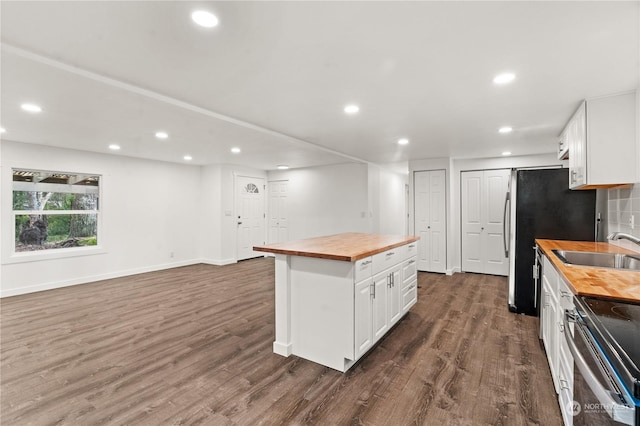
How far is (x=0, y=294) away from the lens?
4.27 meters

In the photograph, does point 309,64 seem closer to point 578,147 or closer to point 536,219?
point 578,147

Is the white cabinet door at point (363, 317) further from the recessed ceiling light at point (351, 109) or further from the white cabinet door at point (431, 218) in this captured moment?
the white cabinet door at point (431, 218)

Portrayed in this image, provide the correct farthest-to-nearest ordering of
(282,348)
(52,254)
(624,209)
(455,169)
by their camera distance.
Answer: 1. (455,169)
2. (52,254)
3. (624,209)
4. (282,348)

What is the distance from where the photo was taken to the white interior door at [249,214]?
7105mm

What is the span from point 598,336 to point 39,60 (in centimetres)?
326

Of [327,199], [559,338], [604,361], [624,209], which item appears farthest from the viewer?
[327,199]

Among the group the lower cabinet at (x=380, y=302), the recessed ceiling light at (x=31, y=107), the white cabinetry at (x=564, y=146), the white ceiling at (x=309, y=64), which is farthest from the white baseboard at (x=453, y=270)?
the recessed ceiling light at (x=31, y=107)

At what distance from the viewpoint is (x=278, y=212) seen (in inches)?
304

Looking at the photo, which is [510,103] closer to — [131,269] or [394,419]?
[394,419]

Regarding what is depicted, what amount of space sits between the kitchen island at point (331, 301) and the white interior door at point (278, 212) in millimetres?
4934

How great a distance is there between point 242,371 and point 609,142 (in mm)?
3520

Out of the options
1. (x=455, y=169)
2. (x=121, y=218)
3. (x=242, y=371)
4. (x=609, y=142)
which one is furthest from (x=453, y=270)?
(x=121, y=218)

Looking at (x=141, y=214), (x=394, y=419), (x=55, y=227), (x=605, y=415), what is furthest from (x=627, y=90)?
(x=55, y=227)

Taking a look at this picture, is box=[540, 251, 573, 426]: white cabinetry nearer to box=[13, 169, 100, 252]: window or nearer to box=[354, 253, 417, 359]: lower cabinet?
box=[354, 253, 417, 359]: lower cabinet
